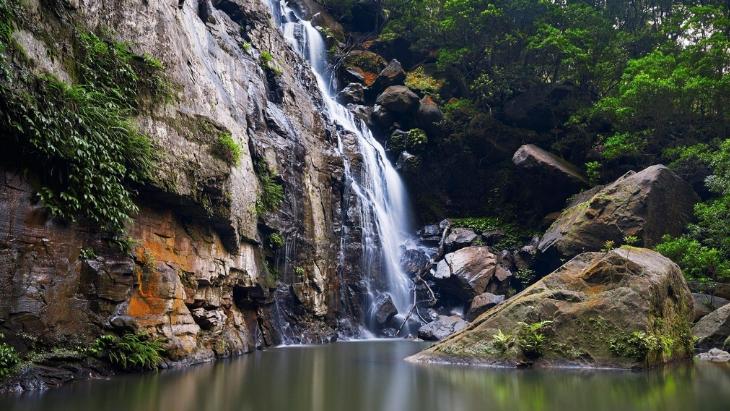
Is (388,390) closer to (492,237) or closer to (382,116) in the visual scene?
(492,237)

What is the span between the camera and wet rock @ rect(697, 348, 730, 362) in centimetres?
1049

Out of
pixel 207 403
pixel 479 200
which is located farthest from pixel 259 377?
pixel 479 200

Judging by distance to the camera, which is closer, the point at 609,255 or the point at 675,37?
the point at 609,255

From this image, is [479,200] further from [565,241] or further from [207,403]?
[207,403]

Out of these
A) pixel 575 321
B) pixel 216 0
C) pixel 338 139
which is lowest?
pixel 575 321

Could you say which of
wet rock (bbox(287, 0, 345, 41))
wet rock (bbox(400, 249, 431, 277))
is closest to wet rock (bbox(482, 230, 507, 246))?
wet rock (bbox(400, 249, 431, 277))

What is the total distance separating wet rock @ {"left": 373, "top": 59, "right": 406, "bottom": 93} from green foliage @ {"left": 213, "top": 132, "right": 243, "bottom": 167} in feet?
52.4

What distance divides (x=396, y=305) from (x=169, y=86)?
12.2m

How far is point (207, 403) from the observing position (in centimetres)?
582

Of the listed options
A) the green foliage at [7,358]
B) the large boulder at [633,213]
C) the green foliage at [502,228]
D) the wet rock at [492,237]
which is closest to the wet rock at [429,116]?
the green foliage at [502,228]

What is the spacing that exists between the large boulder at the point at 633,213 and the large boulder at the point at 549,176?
2.85 m

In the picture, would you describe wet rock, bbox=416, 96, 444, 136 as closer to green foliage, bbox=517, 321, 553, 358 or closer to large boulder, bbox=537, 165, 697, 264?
large boulder, bbox=537, 165, 697, 264

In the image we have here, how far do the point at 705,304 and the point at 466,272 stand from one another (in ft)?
25.8

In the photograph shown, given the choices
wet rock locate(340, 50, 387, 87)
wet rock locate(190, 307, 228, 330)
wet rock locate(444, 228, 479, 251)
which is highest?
wet rock locate(340, 50, 387, 87)
